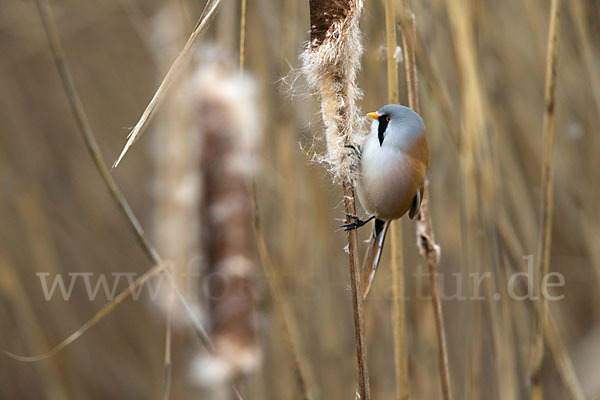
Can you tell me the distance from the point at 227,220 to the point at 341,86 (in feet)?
1.90

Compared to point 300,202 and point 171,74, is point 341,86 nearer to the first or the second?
point 171,74

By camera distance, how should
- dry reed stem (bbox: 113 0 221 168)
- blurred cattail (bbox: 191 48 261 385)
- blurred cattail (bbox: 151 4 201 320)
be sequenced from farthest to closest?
1. blurred cattail (bbox: 151 4 201 320)
2. blurred cattail (bbox: 191 48 261 385)
3. dry reed stem (bbox: 113 0 221 168)

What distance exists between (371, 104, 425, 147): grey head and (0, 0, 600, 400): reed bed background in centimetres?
9

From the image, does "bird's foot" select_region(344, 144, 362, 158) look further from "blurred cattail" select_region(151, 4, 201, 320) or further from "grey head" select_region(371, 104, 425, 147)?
"blurred cattail" select_region(151, 4, 201, 320)

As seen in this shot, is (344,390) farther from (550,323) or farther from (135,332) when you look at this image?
(135,332)

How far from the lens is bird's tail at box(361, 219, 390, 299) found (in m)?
0.78

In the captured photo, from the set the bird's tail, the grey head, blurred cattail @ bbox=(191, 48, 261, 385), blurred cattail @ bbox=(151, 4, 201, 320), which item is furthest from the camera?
blurred cattail @ bbox=(151, 4, 201, 320)

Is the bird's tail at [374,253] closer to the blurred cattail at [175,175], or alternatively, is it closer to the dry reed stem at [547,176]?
the dry reed stem at [547,176]

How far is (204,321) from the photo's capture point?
123cm

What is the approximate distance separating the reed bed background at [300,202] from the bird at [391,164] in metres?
0.06

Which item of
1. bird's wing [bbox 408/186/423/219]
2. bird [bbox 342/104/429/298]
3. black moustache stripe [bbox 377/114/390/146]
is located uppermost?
black moustache stripe [bbox 377/114/390/146]

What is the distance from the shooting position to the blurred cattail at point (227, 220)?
115 cm

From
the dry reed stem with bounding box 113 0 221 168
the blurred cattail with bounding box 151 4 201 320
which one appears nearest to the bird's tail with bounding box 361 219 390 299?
the dry reed stem with bounding box 113 0 221 168

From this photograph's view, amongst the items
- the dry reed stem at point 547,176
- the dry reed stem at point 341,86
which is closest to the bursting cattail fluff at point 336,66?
the dry reed stem at point 341,86
